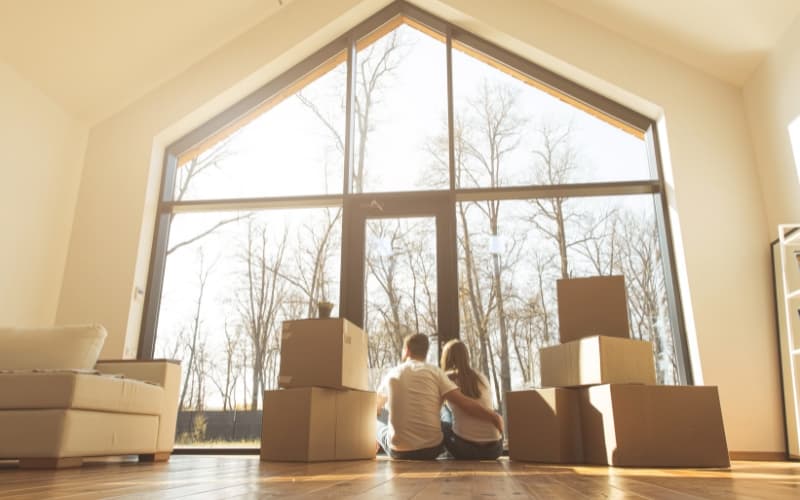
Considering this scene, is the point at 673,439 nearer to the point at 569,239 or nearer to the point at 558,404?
the point at 558,404

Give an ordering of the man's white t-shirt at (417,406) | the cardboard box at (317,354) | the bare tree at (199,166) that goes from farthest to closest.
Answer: the bare tree at (199,166) < the man's white t-shirt at (417,406) < the cardboard box at (317,354)

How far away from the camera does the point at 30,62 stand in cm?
424

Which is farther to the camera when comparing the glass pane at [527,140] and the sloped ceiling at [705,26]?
the glass pane at [527,140]

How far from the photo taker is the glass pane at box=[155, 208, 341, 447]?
4.23m

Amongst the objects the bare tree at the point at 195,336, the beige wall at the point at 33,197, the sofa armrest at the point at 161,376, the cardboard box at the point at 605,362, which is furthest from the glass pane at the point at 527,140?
the beige wall at the point at 33,197

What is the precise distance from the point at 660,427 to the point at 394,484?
1.57 metres

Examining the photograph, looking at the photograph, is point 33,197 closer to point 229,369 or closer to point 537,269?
point 229,369

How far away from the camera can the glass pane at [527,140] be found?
14.7 ft

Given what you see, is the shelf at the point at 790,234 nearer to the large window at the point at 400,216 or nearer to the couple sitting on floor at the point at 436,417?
the large window at the point at 400,216

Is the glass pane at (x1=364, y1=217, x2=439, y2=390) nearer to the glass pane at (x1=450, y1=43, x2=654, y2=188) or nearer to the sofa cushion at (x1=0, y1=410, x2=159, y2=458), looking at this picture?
the glass pane at (x1=450, y1=43, x2=654, y2=188)

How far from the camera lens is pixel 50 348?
10.8 ft

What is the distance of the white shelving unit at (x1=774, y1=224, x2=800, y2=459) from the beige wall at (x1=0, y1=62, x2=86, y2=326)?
4.80 meters

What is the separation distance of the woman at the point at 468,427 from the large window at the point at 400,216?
1.80 feet

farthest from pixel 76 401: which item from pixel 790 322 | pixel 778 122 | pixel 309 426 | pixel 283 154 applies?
pixel 778 122
